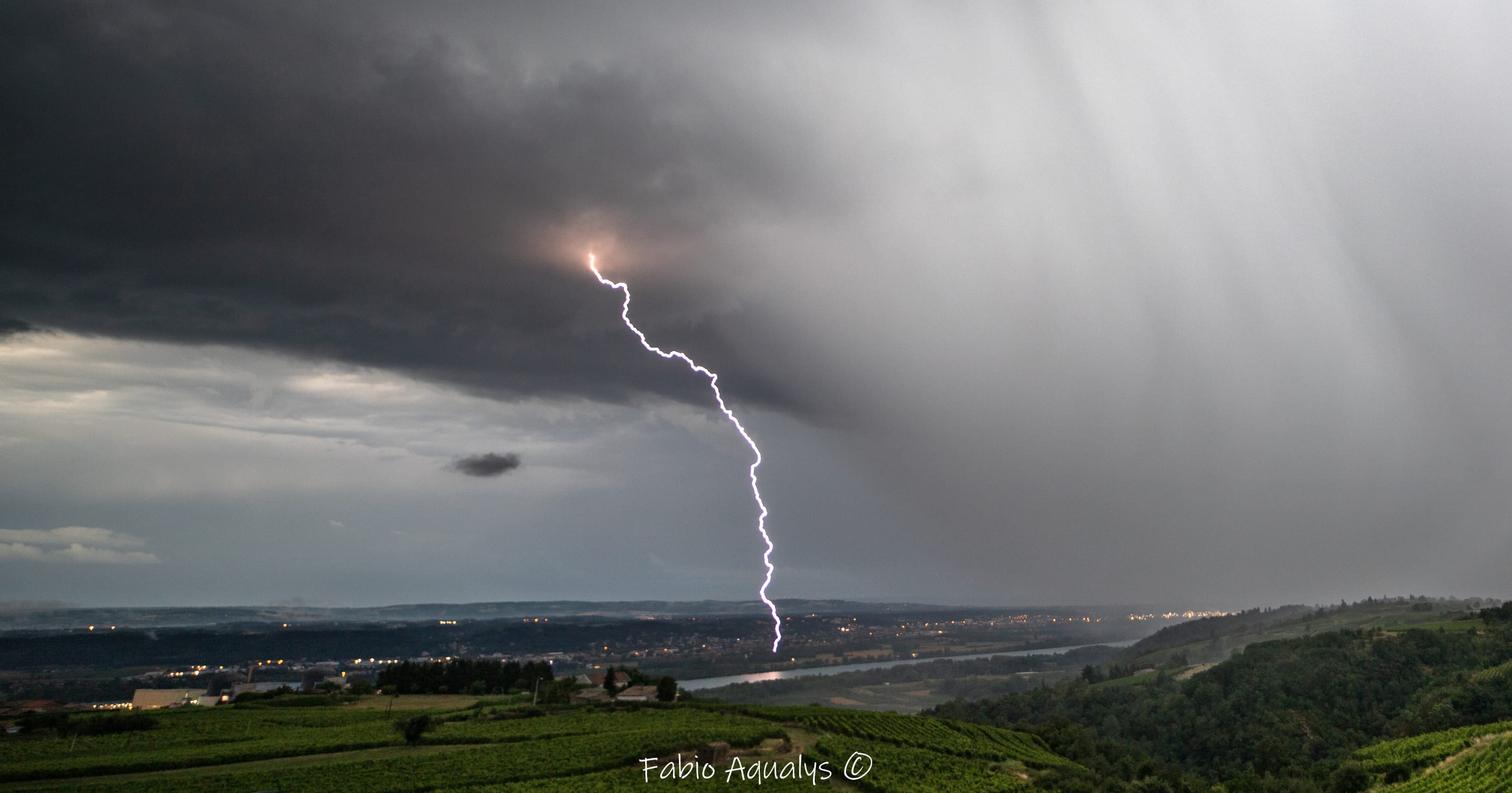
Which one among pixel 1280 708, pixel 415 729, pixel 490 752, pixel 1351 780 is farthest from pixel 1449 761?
pixel 415 729

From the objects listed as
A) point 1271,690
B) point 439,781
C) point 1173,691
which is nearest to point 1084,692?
point 1173,691

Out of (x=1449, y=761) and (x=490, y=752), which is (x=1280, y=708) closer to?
(x=1449, y=761)

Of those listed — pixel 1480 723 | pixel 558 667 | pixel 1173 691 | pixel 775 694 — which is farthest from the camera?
pixel 558 667


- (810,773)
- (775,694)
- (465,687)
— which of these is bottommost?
(775,694)

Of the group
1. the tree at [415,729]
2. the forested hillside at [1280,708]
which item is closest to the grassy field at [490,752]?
the tree at [415,729]

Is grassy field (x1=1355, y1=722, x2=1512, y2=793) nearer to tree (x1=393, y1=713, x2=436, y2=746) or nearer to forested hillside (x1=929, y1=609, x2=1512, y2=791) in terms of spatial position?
forested hillside (x1=929, y1=609, x2=1512, y2=791)

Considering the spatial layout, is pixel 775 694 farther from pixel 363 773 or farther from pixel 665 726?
pixel 363 773

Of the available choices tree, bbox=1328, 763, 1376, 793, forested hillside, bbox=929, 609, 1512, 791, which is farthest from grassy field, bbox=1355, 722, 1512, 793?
forested hillside, bbox=929, 609, 1512, 791

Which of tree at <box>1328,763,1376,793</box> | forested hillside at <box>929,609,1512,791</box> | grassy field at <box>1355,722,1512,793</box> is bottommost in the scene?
forested hillside at <box>929,609,1512,791</box>

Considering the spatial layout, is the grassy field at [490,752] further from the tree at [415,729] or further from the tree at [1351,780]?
the tree at [1351,780]
